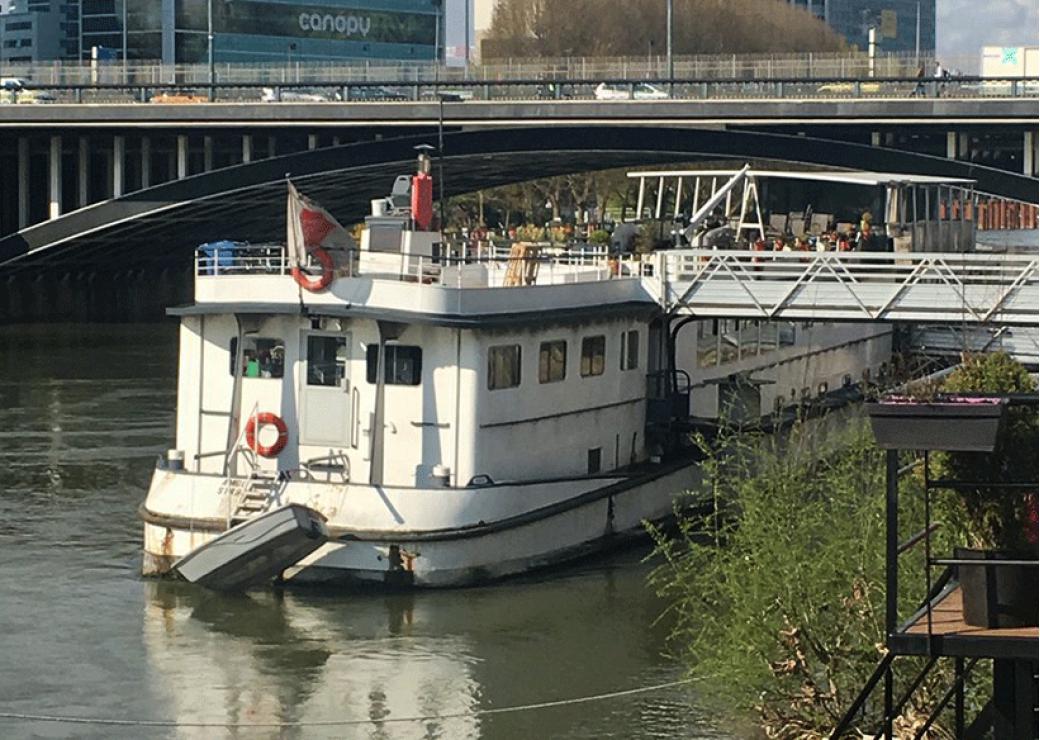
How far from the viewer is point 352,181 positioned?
6069cm

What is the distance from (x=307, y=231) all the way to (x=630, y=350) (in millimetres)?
4884

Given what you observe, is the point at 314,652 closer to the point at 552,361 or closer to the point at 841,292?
the point at 552,361

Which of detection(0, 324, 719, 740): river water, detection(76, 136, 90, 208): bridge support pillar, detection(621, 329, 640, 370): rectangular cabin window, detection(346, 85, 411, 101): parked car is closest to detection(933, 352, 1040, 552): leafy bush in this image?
detection(0, 324, 719, 740): river water

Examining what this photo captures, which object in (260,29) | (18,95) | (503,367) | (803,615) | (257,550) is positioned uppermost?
(260,29)

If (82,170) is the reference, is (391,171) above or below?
below

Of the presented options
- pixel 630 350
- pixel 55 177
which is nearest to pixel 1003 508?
pixel 630 350

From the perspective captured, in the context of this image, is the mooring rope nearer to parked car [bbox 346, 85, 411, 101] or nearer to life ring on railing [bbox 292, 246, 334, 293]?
life ring on railing [bbox 292, 246, 334, 293]

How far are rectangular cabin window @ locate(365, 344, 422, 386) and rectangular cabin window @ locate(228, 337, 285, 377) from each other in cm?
115

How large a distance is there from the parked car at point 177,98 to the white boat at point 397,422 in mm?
33746

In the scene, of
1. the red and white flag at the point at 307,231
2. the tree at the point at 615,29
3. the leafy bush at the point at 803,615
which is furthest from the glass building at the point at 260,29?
the leafy bush at the point at 803,615

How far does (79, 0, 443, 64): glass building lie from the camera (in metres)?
109

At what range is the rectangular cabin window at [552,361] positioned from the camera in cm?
2558

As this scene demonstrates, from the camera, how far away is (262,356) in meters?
25.0

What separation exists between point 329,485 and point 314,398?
4.44 ft
